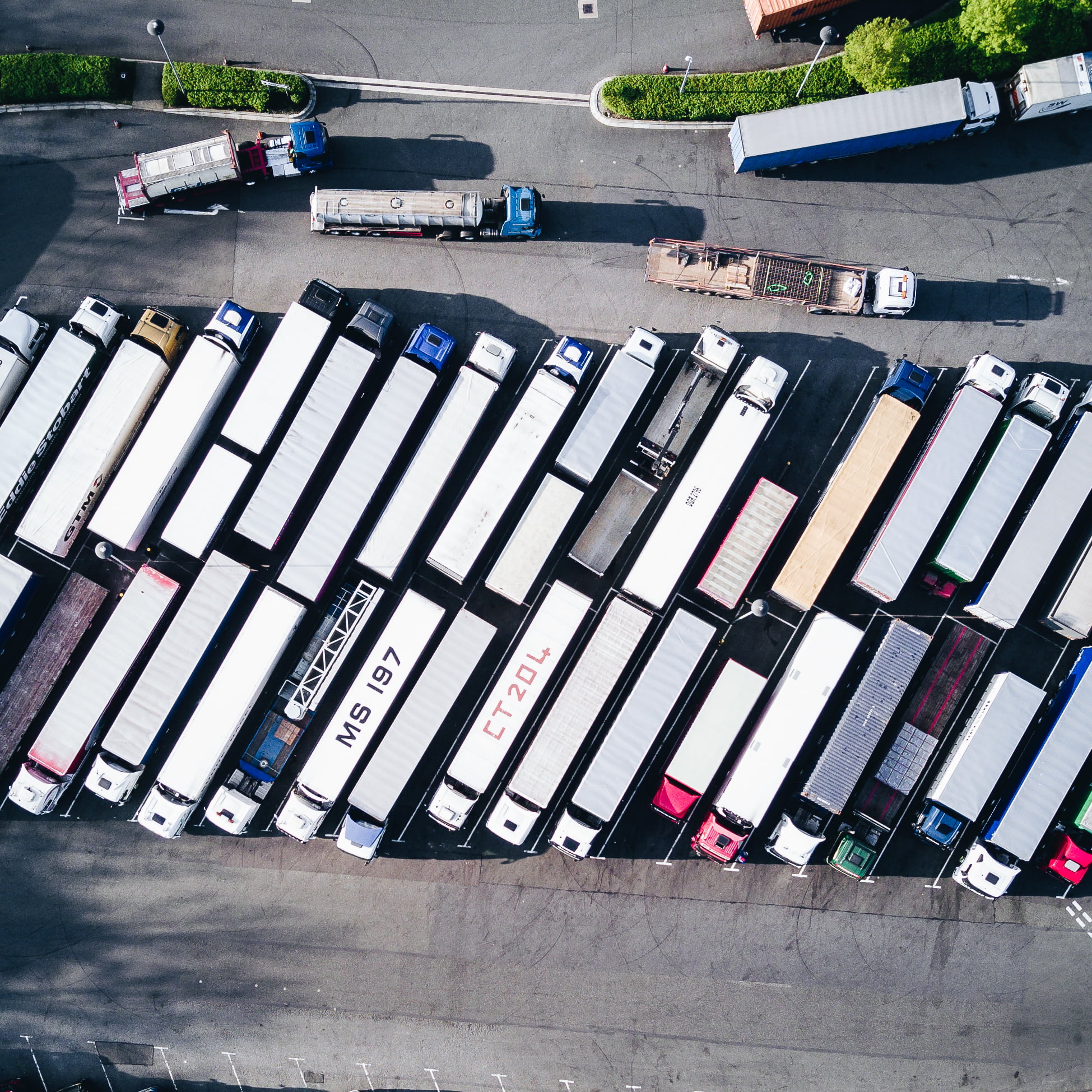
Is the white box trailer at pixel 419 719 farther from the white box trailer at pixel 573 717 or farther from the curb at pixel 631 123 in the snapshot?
the curb at pixel 631 123

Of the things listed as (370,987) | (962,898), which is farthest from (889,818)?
(370,987)

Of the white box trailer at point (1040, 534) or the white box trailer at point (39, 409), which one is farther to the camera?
→ the white box trailer at point (39, 409)

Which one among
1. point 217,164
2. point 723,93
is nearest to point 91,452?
point 217,164

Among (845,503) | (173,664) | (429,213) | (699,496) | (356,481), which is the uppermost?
(429,213)

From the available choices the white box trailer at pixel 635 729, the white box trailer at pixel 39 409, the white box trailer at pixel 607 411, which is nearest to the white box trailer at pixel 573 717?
the white box trailer at pixel 635 729

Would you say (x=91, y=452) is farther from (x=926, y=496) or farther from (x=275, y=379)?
(x=926, y=496)

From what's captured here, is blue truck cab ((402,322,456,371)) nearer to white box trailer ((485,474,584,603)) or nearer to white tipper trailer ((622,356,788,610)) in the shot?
white box trailer ((485,474,584,603))

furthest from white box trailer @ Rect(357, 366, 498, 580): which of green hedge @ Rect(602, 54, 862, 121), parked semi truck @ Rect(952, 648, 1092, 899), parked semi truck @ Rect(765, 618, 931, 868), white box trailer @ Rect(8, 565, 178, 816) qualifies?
parked semi truck @ Rect(952, 648, 1092, 899)
